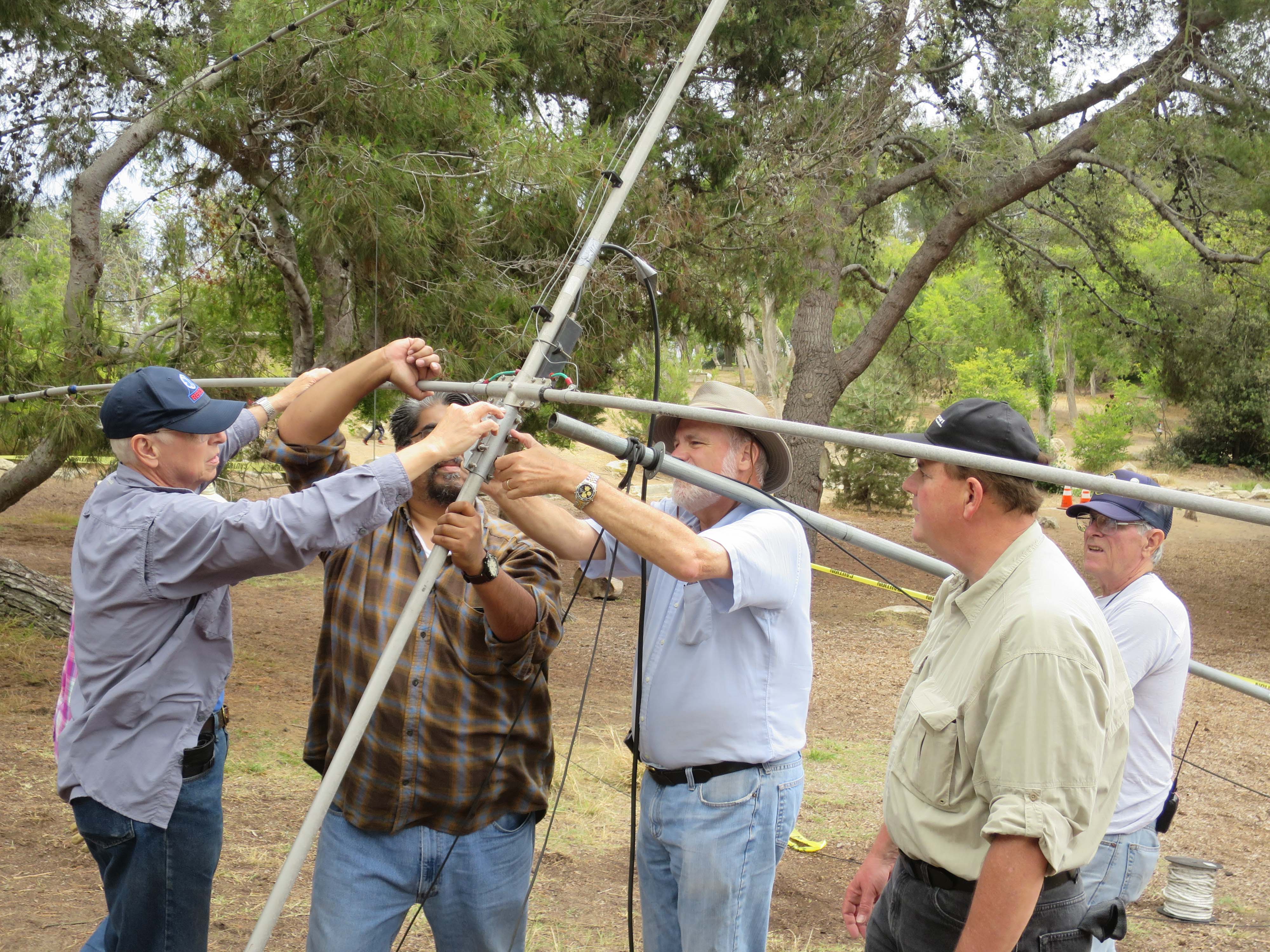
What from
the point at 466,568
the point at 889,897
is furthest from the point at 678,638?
the point at 889,897

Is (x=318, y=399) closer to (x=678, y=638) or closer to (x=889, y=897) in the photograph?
(x=678, y=638)

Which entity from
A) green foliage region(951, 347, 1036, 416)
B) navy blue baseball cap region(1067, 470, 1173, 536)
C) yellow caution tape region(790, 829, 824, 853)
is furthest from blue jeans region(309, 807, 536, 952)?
green foliage region(951, 347, 1036, 416)

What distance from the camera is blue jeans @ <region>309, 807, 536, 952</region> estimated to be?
2.58m

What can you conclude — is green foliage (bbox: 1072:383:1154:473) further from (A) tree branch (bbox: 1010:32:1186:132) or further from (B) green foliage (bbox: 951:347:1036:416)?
(A) tree branch (bbox: 1010:32:1186:132)

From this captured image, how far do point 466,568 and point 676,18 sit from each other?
29.4 feet

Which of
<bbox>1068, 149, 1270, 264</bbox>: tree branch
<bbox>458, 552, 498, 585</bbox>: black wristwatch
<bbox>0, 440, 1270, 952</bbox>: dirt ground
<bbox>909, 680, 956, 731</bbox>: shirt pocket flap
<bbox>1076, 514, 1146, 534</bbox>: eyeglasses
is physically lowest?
<bbox>0, 440, 1270, 952</bbox>: dirt ground

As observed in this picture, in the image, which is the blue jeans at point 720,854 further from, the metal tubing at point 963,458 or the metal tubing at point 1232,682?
the metal tubing at point 1232,682

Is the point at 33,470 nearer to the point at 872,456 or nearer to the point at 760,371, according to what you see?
the point at 872,456

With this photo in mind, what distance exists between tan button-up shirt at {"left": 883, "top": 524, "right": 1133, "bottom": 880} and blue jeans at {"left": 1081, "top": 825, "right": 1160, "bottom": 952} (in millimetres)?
1175

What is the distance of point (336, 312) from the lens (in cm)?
704

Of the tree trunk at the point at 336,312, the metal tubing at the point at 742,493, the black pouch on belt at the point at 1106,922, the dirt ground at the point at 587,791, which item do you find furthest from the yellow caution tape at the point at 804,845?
the tree trunk at the point at 336,312

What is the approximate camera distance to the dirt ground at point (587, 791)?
14.4 feet

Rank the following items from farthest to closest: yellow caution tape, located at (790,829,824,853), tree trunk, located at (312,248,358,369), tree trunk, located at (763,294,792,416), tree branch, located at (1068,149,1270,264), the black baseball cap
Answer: tree trunk, located at (763,294,792,416)
tree branch, located at (1068,149,1270,264)
tree trunk, located at (312,248,358,369)
yellow caution tape, located at (790,829,824,853)
the black baseball cap

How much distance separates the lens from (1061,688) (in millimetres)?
1871
